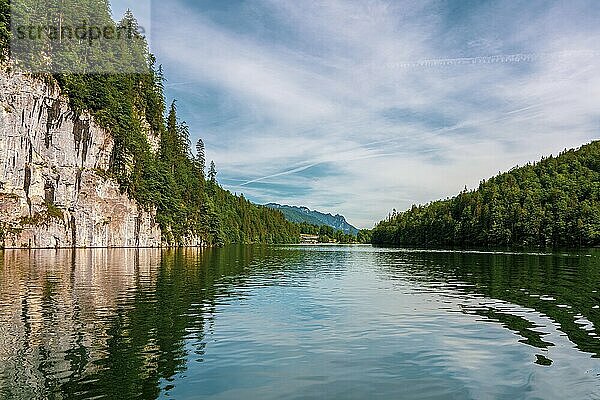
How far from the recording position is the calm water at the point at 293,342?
15211mm

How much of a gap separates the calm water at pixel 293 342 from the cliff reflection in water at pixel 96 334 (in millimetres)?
69

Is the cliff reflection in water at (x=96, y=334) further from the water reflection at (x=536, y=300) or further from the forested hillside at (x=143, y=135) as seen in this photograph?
the forested hillside at (x=143, y=135)

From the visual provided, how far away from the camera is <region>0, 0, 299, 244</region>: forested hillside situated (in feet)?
365

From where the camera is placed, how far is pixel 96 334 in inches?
833

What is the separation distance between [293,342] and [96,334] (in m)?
7.95

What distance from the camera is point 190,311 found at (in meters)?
27.7

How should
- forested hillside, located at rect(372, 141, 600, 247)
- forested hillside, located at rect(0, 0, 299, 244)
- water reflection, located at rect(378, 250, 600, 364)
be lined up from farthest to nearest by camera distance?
forested hillside, located at rect(372, 141, 600, 247), forested hillside, located at rect(0, 0, 299, 244), water reflection, located at rect(378, 250, 600, 364)

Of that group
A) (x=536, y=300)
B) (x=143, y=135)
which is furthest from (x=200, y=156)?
(x=536, y=300)

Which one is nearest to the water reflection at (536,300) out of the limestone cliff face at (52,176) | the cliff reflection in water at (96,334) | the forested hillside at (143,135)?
the cliff reflection in water at (96,334)

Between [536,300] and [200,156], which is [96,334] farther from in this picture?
[200,156]

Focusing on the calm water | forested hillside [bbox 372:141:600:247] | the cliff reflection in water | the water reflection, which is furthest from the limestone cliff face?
forested hillside [bbox 372:141:600:247]

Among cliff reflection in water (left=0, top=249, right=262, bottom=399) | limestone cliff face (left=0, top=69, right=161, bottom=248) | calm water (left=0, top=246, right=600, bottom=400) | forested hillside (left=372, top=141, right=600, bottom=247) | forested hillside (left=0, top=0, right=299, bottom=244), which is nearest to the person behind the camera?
cliff reflection in water (left=0, top=249, right=262, bottom=399)

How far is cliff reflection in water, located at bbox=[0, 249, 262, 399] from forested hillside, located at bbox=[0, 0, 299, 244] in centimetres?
7680

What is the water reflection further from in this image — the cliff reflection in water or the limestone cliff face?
the limestone cliff face
